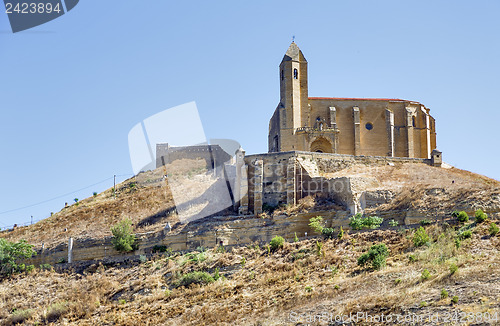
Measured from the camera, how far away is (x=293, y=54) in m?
49.1

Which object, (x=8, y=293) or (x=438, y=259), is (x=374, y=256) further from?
(x=8, y=293)

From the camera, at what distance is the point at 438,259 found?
27.4 meters

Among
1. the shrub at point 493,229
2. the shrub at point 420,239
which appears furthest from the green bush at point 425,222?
the shrub at point 493,229

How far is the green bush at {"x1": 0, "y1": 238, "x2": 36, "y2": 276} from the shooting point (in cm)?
3822

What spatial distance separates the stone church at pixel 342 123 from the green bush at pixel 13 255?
58.7 feet

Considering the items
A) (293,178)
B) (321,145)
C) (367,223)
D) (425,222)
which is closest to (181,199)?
(293,178)

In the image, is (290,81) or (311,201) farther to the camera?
(290,81)

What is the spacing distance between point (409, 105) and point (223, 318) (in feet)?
97.9

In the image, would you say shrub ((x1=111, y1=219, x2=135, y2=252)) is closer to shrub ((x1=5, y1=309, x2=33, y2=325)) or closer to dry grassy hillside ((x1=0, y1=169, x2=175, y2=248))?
dry grassy hillside ((x1=0, y1=169, x2=175, y2=248))

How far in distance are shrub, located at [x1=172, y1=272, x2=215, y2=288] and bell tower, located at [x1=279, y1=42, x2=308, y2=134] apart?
17968 mm

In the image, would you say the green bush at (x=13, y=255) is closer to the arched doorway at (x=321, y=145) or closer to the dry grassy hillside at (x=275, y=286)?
the dry grassy hillside at (x=275, y=286)

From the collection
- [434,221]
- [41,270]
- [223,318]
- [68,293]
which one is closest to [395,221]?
[434,221]

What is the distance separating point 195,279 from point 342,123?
71.5ft

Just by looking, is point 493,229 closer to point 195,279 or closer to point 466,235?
point 466,235
